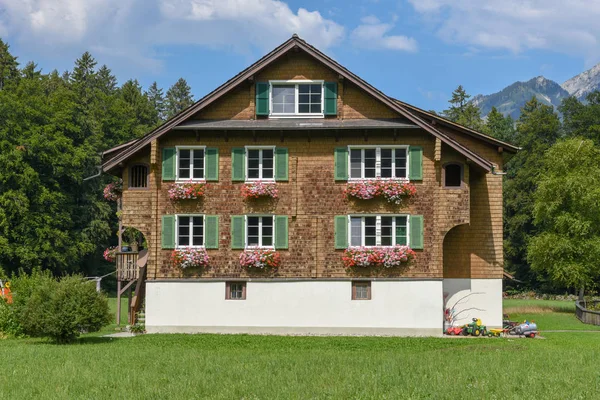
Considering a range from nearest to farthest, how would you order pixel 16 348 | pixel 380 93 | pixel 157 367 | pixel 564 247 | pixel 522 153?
pixel 157 367, pixel 16 348, pixel 380 93, pixel 564 247, pixel 522 153

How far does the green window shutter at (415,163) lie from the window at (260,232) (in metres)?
5.99

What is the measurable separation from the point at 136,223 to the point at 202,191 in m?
3.08

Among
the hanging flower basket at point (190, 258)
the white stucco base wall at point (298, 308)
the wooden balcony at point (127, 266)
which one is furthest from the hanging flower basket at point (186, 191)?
the wooden balcony at point (127, 266)

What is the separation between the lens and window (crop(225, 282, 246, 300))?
34.2 metres

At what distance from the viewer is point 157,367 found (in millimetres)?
22500

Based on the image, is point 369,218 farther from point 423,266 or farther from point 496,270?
point 496,270

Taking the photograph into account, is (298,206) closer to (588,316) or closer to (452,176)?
(452,176)

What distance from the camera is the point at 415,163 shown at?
112ft

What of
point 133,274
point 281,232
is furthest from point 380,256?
point 133,274

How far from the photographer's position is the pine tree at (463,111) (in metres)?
80.6

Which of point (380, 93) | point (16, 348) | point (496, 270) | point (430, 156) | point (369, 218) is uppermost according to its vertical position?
point (380, 93)

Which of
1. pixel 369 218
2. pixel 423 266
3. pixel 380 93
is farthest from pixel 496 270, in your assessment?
pixel 380 93

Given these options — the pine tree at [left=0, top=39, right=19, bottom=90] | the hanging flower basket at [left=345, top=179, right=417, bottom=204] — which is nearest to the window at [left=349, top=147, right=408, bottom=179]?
the hanging flower basket at [left=345, top=179, right=417, bottom=204]

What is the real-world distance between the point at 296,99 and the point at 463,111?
53.2 meters
